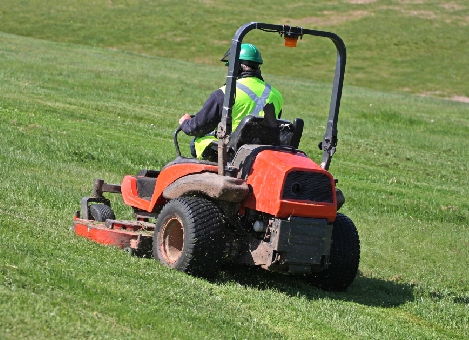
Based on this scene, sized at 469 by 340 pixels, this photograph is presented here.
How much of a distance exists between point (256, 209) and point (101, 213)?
A: 2564 millimetres

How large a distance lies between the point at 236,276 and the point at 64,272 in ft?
8.06

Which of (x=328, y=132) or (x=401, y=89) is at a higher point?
(x=328, y=132)

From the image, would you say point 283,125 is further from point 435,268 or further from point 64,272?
point 435,268

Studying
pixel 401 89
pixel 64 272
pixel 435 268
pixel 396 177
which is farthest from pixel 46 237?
pixel 401 89

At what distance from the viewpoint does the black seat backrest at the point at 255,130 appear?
26.8 feet

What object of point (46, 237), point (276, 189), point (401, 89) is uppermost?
point (276, 189)

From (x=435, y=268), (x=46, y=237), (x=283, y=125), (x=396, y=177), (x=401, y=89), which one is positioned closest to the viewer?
(x=46, y=237)

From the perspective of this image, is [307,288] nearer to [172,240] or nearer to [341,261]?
[341,261]

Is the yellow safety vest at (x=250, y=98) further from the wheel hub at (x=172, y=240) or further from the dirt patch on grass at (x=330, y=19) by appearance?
the dirt patch on grass at (x=330, y=19)

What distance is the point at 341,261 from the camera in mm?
8516

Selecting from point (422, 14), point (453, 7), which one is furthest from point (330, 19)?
point (453, 7)

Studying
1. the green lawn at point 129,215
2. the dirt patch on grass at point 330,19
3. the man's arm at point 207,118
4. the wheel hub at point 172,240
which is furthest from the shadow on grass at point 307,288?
the dirt patch on grass at point 330,19

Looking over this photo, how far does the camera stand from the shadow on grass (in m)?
8.29

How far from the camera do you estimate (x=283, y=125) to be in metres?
8.49
